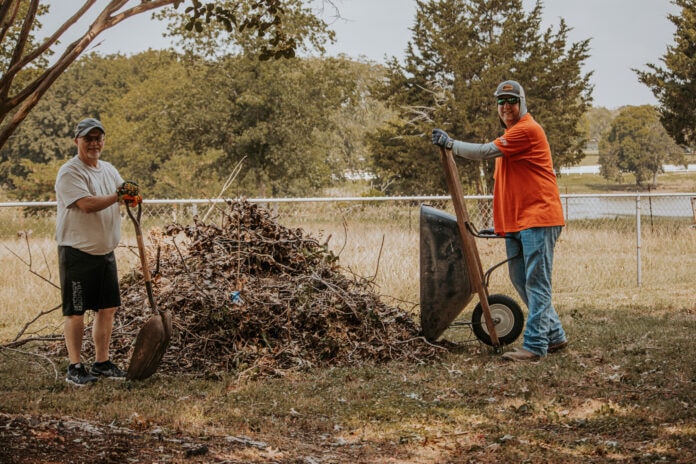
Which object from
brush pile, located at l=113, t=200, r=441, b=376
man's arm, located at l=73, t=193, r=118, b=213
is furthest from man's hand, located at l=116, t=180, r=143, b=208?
brush pile, located at l=113, t=200, r=441, b=376

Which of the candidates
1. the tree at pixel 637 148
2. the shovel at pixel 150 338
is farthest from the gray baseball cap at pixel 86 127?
the tree at pixel 637 148

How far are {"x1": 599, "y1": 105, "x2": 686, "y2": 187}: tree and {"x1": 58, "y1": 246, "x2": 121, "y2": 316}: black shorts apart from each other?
1891 inches

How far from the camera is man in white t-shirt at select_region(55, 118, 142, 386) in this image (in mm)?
5234

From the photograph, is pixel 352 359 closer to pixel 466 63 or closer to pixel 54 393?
pixel 54 393

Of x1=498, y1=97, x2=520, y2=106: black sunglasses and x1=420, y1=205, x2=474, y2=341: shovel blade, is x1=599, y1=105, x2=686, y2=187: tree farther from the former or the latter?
x1=420, y1=205, x2=474, y2=341: shovel blade

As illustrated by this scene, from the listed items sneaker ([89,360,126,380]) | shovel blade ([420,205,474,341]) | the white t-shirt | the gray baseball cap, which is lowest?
sneaker ([89,360,126,380])

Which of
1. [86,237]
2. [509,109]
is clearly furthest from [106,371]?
[509,109]

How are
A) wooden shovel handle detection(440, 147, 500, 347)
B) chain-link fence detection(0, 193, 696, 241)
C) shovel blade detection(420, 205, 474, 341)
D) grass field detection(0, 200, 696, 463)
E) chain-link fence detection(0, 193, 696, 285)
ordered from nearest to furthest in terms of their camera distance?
grass field detection(0, 200, 696, 463) < wooden shovel handle detection(440, 147, 500, 347) < shovel blade detection(420, 205, 474, 341) < chain-link fence detection(0, 193, 696, 285) < chain-link fence detection(0, 193, 696, 241)

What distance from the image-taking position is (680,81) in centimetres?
2430

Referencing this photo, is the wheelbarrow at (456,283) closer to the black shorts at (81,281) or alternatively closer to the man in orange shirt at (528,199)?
the man in orange shirt at (528,199)

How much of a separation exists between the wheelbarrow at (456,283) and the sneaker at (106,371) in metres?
2.48

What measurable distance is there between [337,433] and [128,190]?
2129 mm

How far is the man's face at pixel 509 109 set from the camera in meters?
5.90

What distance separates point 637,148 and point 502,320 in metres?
48.1
